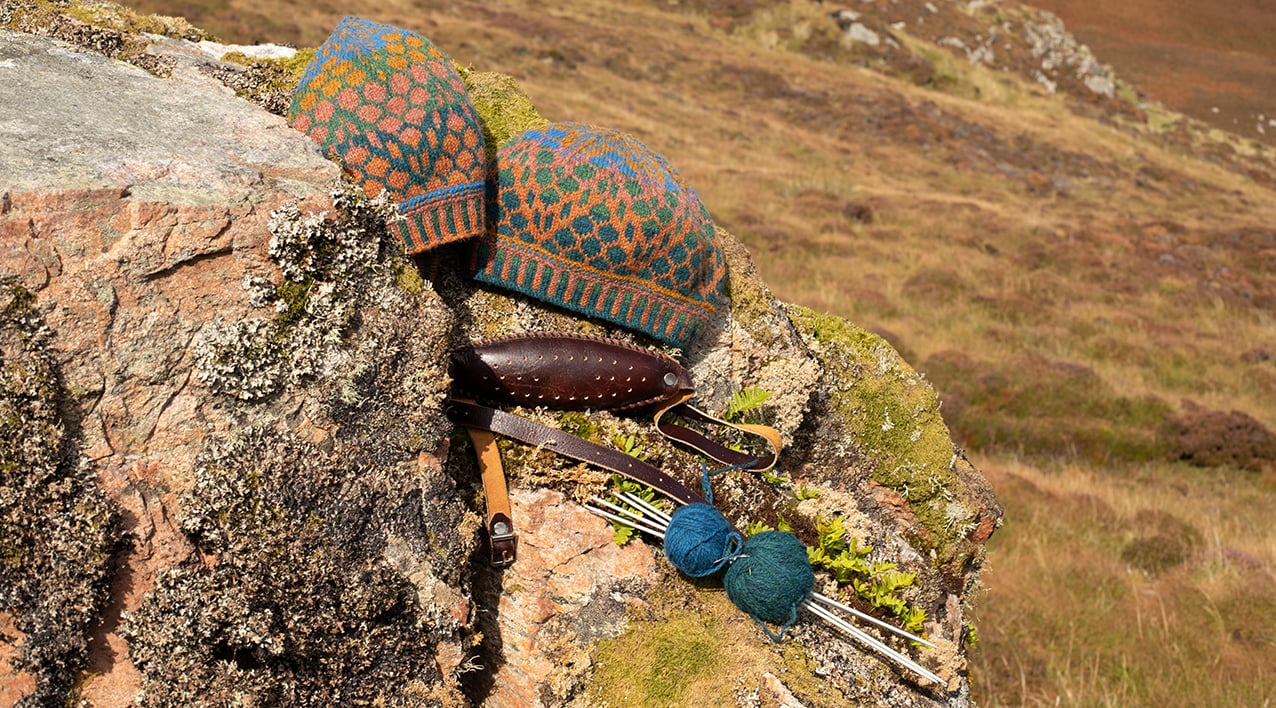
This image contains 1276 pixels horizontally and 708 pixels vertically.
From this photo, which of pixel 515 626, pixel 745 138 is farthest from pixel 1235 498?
pixel 745 138

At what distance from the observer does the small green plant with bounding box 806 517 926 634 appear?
11.5ft

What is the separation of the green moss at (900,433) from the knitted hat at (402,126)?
6.91ft

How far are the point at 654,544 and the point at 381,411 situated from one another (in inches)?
44.1

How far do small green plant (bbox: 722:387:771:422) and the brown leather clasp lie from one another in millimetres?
1240

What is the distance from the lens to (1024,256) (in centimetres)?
2073

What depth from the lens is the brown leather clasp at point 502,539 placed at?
2.91 meters

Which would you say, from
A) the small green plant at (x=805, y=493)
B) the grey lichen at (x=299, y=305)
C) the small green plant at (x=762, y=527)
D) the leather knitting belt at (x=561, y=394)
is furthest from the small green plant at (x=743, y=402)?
the grey lichen at (x=299, y=305)

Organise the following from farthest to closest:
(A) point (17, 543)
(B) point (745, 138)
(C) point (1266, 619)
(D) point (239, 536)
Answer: (B) point (745, 138) < (C) point (1266, 619) < (D) point (239, 536) < (A) point (17, 543)

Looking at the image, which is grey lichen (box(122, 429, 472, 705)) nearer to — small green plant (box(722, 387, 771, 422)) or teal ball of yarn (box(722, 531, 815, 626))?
teal ball of yarn (box(722, 531, 815, 626))

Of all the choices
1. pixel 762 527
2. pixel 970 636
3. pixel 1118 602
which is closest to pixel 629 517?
pixel 762 527

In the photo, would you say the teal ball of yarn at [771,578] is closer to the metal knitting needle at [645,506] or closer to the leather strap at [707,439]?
the metal knitting needle at [645,506]

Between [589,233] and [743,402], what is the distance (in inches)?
38.5

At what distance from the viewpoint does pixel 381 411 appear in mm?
2553

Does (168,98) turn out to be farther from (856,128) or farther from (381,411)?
(856,128)
